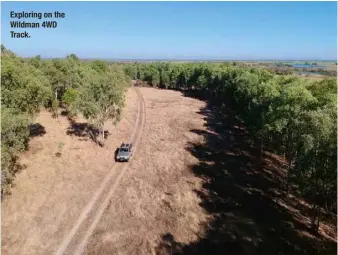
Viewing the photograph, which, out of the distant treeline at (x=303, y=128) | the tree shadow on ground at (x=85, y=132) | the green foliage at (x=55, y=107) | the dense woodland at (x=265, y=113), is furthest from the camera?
the green foliage at (x=55, y=107)

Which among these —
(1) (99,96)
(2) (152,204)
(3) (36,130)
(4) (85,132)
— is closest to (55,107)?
(3) (36,130)

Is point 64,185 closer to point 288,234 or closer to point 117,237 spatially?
point 117,237

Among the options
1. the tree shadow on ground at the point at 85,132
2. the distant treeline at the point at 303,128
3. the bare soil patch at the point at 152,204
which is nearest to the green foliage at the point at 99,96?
the tree shadow on ground at the point at 85,132

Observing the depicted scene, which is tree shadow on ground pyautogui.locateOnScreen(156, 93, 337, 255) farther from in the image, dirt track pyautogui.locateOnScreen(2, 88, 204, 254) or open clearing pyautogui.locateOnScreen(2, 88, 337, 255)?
dirt track pyautogui.locateOnScreen(2, 88, 204, 254)

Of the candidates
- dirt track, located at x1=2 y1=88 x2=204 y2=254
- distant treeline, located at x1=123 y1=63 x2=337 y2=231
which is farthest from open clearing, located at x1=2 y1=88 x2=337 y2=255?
distant treeline, located at x1=123 y1=63 x2=337 y2=231

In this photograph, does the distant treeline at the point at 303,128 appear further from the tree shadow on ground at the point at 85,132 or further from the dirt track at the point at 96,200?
the tree shadow on ground at the point at 85,132

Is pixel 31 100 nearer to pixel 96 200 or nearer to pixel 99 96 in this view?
pixel 99 96
